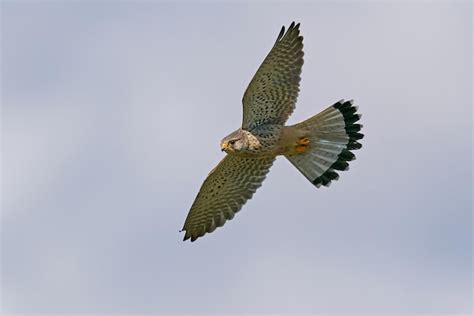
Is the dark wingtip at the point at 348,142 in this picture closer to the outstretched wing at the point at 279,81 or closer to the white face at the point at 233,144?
the outstretched wing at the point at 279,81

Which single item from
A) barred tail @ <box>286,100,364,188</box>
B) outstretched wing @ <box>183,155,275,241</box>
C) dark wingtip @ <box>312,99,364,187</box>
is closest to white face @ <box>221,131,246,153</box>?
barred tail @ <box>286,100,364,188</box>

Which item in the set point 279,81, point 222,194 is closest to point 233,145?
point 279,81

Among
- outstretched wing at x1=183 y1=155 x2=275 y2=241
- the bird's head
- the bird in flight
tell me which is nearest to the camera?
the bird's head

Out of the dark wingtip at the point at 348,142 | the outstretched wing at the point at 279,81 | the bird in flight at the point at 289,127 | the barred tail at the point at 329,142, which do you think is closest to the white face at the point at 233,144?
the bird in flight at the point at 289,127

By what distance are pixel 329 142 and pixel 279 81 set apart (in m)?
1.10

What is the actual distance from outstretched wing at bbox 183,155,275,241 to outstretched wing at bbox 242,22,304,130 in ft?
3.22

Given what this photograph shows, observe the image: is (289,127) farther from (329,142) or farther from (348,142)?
(348,142)

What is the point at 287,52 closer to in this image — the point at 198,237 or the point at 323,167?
the point at 323,167

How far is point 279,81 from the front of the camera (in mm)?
20031

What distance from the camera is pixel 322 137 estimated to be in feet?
65.9

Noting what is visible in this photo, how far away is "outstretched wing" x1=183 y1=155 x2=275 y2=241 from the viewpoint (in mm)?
20906

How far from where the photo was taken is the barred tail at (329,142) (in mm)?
20031

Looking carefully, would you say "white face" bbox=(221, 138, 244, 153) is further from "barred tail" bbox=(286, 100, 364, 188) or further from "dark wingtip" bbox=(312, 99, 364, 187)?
"dark wingtip" bbox=(312, 99, 364, 187)

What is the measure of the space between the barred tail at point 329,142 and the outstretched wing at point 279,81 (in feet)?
1.29
